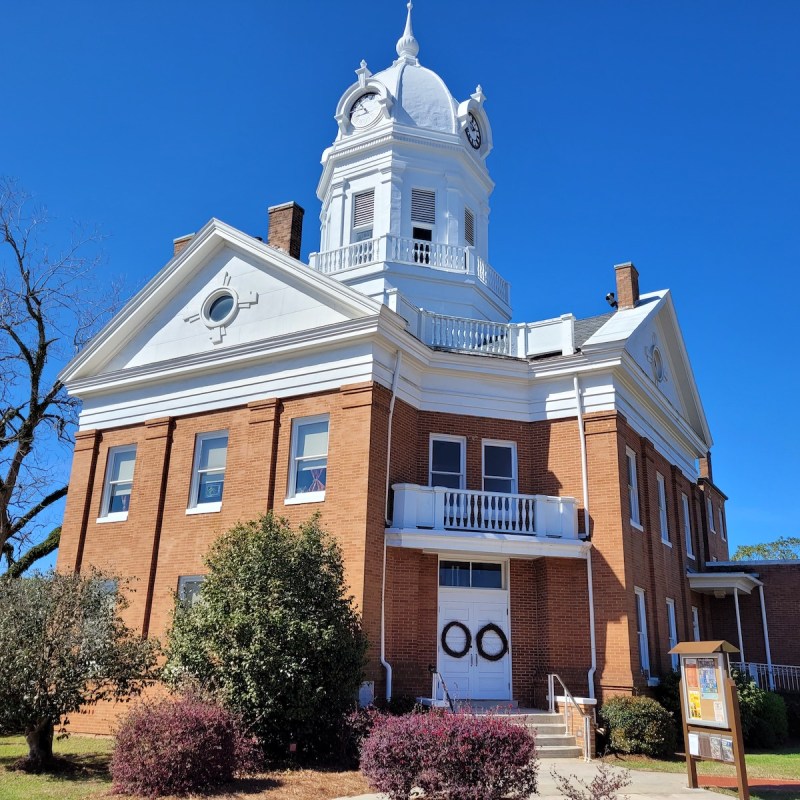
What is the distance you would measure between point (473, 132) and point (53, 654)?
21.9 m

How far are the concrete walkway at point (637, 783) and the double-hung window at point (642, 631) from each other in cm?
483

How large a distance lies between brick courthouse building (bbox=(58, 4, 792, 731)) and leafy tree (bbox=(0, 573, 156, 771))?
2.68m

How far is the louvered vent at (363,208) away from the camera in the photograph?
87.0 ft

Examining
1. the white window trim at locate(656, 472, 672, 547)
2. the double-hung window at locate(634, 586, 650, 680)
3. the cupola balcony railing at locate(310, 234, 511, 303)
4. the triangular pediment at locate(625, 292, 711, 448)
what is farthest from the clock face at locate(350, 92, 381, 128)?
the double-hung window at locate(634, 586, 650, 680)

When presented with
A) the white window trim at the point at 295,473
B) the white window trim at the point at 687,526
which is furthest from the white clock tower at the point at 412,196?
the white window trim at the point at 687,526

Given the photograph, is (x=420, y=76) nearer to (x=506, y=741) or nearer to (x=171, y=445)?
(x=171, y=445)

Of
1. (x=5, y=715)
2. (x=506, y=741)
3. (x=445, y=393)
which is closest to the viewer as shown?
(x=506, y=741)

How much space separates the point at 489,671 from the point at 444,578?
2254 millimetres

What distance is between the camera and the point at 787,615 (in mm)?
26969

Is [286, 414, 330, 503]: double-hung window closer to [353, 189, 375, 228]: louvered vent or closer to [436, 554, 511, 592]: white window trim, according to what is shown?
[436, 554, 511, 592]: white window trim

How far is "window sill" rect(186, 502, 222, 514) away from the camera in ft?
65.1

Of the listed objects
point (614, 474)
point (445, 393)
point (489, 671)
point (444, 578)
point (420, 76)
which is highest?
point (420, 76)

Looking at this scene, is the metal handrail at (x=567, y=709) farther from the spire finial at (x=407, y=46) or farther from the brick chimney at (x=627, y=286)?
the spire finial at (x=407, y=46)

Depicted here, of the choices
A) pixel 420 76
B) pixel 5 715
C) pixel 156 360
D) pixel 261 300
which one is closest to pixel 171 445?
pixel 156 360
